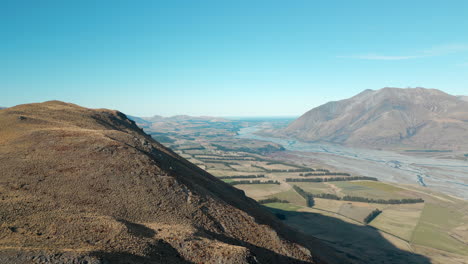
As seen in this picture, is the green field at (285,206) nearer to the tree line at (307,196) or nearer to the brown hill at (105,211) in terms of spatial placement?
the tree line at (307,196)

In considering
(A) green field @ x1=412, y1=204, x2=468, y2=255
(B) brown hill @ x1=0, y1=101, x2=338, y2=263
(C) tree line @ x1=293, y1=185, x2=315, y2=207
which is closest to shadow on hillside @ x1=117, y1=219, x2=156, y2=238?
(B) brown hill @ x1=0, y1=101, x2=338, y2=263

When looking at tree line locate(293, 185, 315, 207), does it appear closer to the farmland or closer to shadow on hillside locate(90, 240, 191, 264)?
the farmland

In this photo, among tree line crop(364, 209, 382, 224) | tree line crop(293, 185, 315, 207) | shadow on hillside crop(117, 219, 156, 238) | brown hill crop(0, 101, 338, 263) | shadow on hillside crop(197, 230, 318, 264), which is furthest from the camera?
tree line crop(293, 185, 315, 207)

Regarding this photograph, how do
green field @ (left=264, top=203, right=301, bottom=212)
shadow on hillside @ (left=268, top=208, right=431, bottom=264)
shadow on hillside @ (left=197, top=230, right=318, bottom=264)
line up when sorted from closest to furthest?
1. shadow on hillside @ (left=197, top=230, right=318, bottom=264)
2. shadow on hillside @ (left=268, top=208, right=431, bottom=264)
3. green field @ (left=264, top=203, right=301, bottom=212)

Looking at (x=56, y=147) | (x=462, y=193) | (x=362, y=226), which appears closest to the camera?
(x=56, y=147)

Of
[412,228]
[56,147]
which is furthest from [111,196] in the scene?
[412,228]

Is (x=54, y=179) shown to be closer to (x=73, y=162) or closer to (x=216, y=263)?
(x=73, y=162)

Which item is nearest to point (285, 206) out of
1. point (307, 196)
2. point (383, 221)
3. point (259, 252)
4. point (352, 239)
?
point (307, 196)
